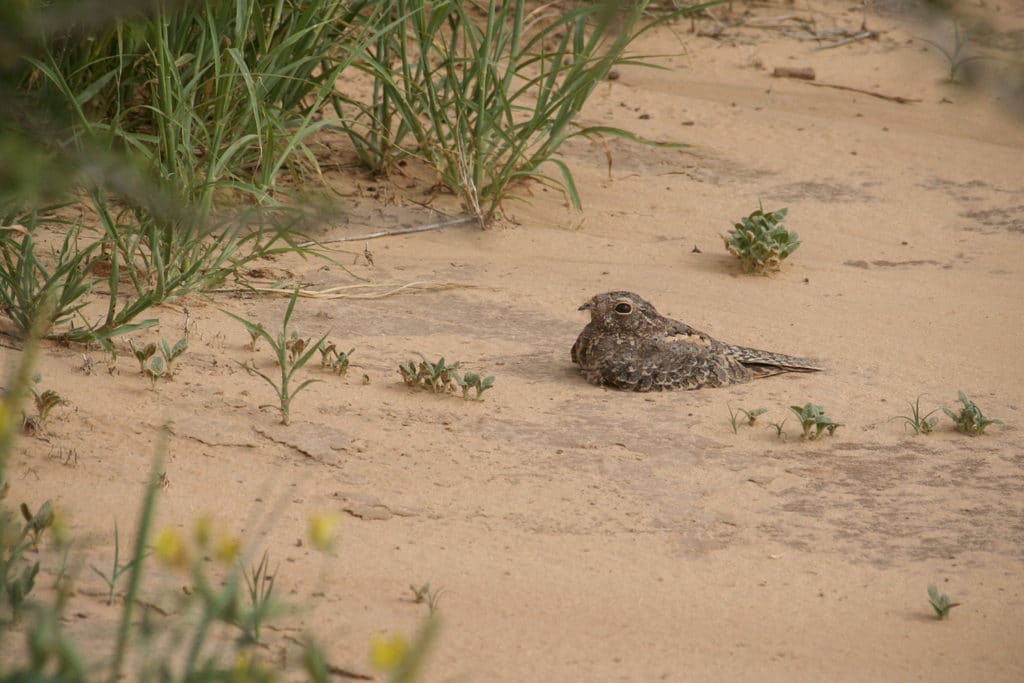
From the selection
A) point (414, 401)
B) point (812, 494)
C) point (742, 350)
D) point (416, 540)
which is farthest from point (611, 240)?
point (416, 540)

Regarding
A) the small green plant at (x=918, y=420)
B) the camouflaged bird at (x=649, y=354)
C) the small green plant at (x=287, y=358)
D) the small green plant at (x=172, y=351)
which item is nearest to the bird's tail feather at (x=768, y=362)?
the camouflaged bird at (x=649, y=354)

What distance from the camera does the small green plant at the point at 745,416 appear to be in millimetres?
4940

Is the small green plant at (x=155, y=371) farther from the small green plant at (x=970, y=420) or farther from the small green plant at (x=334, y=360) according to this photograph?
the small green plant at (x=970, y=420)

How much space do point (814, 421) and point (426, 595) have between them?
78.5 inches

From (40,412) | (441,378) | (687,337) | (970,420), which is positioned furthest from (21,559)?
(970,420)

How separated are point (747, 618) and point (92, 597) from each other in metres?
1.78

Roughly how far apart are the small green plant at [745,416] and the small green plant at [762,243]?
6.34ft

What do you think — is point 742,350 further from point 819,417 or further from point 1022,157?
point 1022,157

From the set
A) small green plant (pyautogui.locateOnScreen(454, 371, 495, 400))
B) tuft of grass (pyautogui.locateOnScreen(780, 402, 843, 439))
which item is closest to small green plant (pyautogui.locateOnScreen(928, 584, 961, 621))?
tuft of grass (pyautogui.locateOnScreen(780, 402, 843, 439))

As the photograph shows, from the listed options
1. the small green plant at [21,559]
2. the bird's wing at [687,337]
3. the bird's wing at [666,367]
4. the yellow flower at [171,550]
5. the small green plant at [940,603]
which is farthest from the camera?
the bird's wing at [687,337]

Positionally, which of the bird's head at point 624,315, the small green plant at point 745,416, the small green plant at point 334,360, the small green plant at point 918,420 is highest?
the bird's head at point 624,315

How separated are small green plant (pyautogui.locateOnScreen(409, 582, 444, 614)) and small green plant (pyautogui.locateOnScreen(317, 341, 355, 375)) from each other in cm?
173

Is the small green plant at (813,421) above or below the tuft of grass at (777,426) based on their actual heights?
above

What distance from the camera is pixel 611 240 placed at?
7508 mm
